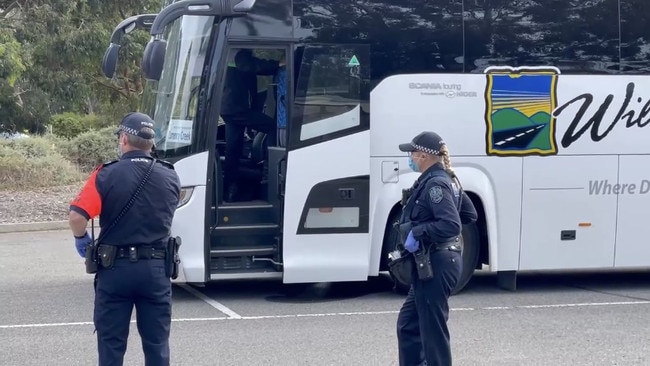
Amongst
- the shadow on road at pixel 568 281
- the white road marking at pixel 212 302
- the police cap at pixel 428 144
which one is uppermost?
the police cap at pixel 428 144

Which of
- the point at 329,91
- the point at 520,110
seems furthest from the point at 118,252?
the point at 520,110

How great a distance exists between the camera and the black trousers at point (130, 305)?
5.62 meters

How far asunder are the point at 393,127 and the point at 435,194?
370 cm

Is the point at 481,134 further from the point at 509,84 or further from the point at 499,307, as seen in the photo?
the point at 499,307

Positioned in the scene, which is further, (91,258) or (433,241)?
(433,241)

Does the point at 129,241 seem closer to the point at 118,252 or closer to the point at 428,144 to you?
the point at 118,252

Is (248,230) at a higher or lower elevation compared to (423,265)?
lower

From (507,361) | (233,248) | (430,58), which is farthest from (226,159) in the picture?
(507,361)

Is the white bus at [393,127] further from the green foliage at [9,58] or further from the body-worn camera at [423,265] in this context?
the green foliage at [9,58]

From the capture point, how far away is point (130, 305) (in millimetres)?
5734

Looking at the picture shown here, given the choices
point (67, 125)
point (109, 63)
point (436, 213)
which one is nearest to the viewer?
point (436, 213)

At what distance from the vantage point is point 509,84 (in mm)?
10047

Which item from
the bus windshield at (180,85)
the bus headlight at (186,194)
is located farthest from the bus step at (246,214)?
the bus windshield at (180,85)

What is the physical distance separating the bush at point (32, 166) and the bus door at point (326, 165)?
35.3 ft
